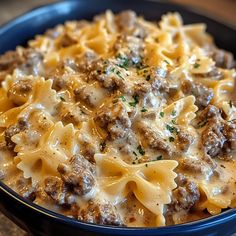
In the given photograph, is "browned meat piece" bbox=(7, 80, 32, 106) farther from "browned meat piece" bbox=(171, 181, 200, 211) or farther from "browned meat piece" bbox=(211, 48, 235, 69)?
"browned meat piece" bbox=(211, 48, 235, 69)

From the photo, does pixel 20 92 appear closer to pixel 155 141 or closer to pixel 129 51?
pixel 129 51

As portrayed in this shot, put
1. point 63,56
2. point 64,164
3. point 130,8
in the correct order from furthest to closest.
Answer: point 130,8, point 63,56, point 64,164

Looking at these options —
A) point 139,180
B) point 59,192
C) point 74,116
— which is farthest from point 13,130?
point 139,180

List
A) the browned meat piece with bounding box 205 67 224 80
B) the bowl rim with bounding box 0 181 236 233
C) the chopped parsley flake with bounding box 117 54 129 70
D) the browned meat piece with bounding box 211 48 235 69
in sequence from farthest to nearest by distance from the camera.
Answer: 1. the browned meat piece with bounding box 211 48 235 69
2. the browned meat piece with bounding box 205 67 224 80
3. the chopped parsley flake with bounding box 117 54 129 70
4. the bowl rim with bounding box 0 181 236 233

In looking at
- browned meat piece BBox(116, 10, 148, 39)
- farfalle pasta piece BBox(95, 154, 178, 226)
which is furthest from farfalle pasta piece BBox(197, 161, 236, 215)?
browned meat piece BBox(116, 10, 148, 39)

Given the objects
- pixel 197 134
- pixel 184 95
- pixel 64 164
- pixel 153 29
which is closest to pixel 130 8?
pixel 153 29

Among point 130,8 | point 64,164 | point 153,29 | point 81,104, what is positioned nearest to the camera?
point 64,164

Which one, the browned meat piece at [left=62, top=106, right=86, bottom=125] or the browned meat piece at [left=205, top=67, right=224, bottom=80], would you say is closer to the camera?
the browned meat piece at [left=62, top=106, right=86, bottom=125]

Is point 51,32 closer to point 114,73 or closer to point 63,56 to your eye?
point 63,56
